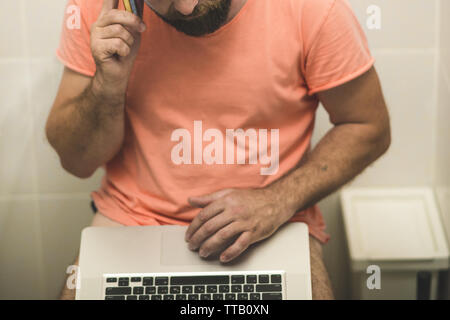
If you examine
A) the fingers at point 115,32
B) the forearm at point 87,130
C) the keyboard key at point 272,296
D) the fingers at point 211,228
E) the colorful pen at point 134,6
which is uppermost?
the colorful pen at point 134,6

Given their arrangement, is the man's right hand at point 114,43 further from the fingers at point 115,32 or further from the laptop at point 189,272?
the laptop at point 189,272

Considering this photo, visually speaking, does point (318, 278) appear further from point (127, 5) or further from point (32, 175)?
point (32, 175)

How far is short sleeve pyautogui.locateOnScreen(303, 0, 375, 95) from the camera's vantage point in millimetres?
889

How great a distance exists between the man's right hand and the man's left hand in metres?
0.19

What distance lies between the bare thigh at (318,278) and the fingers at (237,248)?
0.46 ft

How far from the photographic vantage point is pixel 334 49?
905mm

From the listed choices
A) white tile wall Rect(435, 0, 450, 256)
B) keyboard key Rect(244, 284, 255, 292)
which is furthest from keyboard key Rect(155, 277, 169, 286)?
white tile wall Rect(435, 0, 450, 256)

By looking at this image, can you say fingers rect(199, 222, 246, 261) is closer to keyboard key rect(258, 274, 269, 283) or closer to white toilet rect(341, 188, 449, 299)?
keyboard key rect(258, 274, 269, 283)

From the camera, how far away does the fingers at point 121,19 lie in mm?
809

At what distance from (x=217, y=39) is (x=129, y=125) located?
192 mm

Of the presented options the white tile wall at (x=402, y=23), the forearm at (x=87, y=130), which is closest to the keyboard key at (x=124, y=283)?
the forearm at (x=87, y=130)

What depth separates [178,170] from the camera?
0.97m

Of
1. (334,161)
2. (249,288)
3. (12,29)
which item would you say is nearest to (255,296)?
(249,288)

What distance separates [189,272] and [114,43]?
1.00 feet
